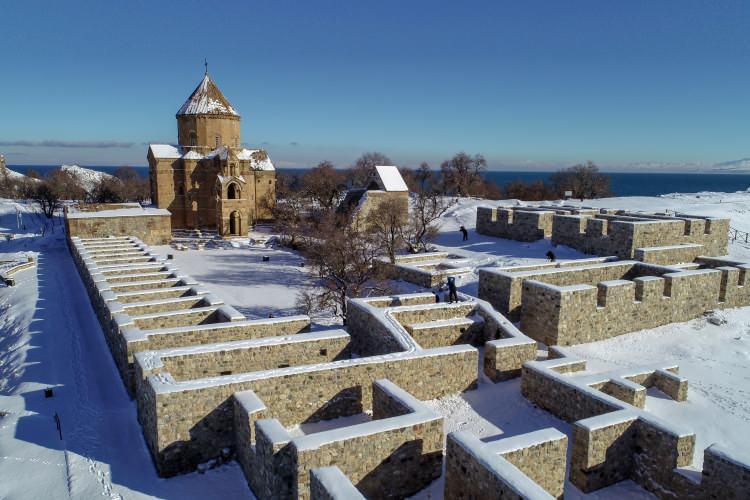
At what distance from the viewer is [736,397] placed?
9953 mm

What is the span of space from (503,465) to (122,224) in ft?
86.0

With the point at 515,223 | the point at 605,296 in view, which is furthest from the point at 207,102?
the point at 605,296

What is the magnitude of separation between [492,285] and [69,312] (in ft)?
40.3

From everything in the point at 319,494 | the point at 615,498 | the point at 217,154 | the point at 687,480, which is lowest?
the point at 615,498

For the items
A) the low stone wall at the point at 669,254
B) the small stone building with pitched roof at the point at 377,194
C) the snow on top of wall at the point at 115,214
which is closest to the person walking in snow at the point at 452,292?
the low stone wall at the point at 669,254

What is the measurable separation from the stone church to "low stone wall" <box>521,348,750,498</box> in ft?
90.2

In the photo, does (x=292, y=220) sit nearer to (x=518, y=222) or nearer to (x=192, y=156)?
(x=192, y=156)

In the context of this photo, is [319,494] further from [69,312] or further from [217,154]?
[217,154]

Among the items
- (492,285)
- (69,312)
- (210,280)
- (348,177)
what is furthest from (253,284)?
(348,177)

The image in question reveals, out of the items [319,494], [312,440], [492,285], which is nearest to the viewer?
[319,494]

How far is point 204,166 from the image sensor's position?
116ft

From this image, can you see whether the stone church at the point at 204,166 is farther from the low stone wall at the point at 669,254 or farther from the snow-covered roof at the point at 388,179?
the low stone wall at the point at 669,254

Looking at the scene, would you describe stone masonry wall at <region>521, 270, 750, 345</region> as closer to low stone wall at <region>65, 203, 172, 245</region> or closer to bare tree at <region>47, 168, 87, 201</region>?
low stone wall at <region>65, 203, 172, 245</region>

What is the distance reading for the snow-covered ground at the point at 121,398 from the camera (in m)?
7.47
